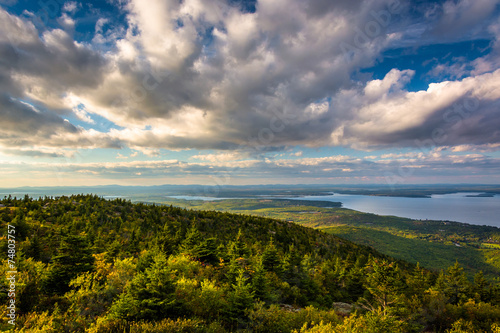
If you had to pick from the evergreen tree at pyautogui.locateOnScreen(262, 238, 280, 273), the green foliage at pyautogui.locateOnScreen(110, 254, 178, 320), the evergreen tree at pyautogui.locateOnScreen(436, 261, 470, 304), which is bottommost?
the evergreen tree at pyautogui.locateOnScreen(436, 261, 470, 304)

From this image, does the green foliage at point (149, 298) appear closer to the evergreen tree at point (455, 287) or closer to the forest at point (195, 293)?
the forest at point (195, 293)

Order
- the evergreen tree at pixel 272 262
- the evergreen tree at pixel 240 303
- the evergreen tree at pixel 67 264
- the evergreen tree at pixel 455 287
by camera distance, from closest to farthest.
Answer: the evergreen tree at pixel 240 303 < the evergreen tree at pixel 67 264 < the evergreen tree at pixel 455 287 < the evergreen tree at pixel 272 262

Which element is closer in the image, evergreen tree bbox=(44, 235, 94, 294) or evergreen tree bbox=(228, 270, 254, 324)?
evergreen tree bbox=(228, 270, 254, 324)

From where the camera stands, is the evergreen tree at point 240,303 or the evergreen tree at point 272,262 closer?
the evergreen tree at point 240,303

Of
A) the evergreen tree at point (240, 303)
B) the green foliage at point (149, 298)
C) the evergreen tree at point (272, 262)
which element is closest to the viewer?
the green foliage at point (149, 298)

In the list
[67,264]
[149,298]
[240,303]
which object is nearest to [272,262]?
[240,303]

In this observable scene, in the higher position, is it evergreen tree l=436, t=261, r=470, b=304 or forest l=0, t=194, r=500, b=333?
forest l=0, t=194, r=500, b=333

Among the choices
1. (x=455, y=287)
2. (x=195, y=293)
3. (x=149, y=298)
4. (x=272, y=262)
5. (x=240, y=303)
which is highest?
(x=149, y=298)

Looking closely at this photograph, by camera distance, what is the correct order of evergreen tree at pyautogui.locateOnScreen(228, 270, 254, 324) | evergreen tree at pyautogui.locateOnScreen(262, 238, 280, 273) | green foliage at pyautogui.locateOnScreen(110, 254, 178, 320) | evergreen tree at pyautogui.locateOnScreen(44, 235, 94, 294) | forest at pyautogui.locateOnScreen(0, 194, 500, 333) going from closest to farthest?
forest at pyautogui.locateOnScreen(0, 194, 500, 333) < green foliage at pyautogui.locateOnScreen(110, 254, 178, 320) < evergreen tree at pyautogui.locateOnScreen(228, 270, 254, 324) < evergreen tree at pyautogui.locateOnScreen(44, 235, 94, 294) < evergreen tree at pyautogui.locateOnScreen(262, 238, 280, 273)

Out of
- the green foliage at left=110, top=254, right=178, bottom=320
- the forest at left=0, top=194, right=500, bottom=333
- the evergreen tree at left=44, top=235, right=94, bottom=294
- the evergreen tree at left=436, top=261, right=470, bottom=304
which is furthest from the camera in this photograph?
the evergreen tree at left=436, top=261, right=470, bottom=304

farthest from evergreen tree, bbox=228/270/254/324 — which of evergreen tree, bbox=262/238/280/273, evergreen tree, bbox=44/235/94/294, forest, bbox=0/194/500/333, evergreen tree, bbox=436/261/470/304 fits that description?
evergreen tree, bbox=436/261/470/304

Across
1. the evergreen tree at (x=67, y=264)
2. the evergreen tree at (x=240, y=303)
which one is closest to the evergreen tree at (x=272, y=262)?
the evergreen tree at (x=240, y=303)

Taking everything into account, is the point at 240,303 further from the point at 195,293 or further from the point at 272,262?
the point at 272,262

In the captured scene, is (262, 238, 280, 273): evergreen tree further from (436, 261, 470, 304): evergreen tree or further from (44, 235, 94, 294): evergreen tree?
(436, 261, 470, 304): evergreen tree
